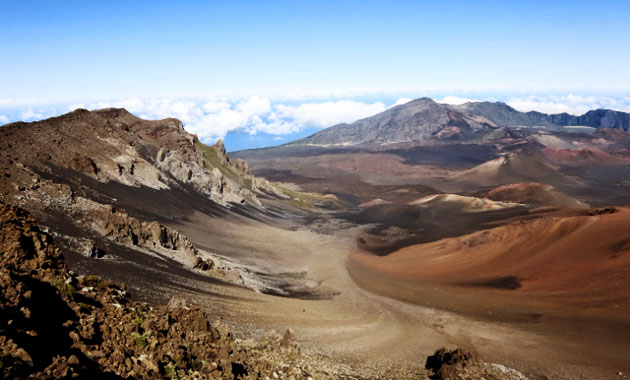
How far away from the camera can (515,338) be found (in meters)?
29.1

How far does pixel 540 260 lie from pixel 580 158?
167 m

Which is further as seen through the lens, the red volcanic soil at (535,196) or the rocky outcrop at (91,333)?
the red volcanic soil at (535,196)

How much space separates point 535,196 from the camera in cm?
9712

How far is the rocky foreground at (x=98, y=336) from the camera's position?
10655mm

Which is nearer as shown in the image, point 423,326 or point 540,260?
point 423,326

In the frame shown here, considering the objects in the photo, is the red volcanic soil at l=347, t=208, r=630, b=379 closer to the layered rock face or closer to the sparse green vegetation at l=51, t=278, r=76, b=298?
the sparse green vegetation at l=51, t=278, r=76, b=298

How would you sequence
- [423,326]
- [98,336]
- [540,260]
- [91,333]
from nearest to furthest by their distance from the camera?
[91,333]
[98,336]
[423,326]
[540,260]

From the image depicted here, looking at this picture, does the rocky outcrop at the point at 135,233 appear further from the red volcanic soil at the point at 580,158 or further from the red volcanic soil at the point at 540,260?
the red volcanic soil at the point at 580,158

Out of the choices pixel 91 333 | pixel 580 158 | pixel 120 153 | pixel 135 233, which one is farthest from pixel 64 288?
pixel 580 158

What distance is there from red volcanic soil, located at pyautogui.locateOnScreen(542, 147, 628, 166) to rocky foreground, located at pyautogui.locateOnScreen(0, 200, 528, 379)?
624 ft

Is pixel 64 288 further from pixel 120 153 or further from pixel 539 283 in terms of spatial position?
pixel 120 153

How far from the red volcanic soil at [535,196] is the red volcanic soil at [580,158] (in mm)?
94601

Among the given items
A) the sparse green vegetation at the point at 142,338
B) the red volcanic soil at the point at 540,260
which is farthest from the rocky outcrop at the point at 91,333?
the red volcanic soil at the point at 540,260

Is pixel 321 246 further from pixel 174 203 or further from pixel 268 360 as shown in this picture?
pixel 268 360
